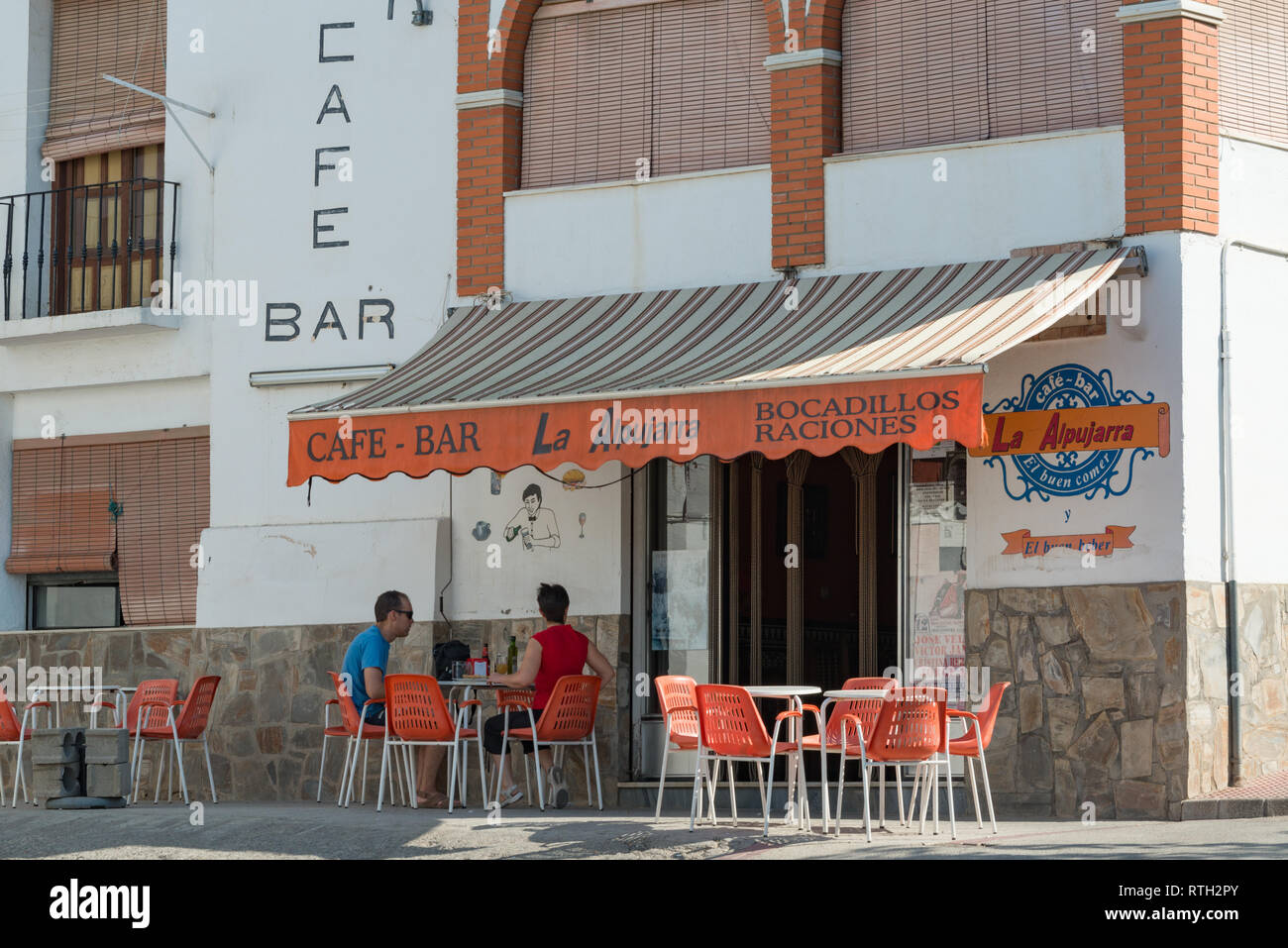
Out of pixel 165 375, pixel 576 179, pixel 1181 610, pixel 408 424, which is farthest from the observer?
pixel 165 375

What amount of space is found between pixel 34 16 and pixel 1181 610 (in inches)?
459

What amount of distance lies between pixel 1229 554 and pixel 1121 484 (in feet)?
2.78

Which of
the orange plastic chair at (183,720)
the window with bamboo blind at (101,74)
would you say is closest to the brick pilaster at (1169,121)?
the orange plastic chair at (183,720)

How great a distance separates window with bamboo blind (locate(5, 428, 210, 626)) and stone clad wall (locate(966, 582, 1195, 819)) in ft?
23.6

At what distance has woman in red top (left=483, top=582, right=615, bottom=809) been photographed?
1380cm

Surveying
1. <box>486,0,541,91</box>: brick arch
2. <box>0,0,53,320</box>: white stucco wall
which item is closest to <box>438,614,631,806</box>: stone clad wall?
<box>486,0,541,91</box>: brick arch

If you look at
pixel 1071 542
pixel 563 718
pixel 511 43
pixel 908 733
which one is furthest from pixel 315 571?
pixel 908 733

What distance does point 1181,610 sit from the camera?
41.9ft

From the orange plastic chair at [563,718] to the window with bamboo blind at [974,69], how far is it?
172 inches

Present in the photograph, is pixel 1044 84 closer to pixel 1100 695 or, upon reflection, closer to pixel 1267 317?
pixel 1267 317

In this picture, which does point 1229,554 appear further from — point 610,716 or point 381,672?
point 381,672

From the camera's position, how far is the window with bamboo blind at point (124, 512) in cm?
1717

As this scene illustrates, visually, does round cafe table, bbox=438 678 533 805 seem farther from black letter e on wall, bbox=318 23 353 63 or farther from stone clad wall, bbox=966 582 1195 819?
black letter e on wall, bbox=318 23 353 63
